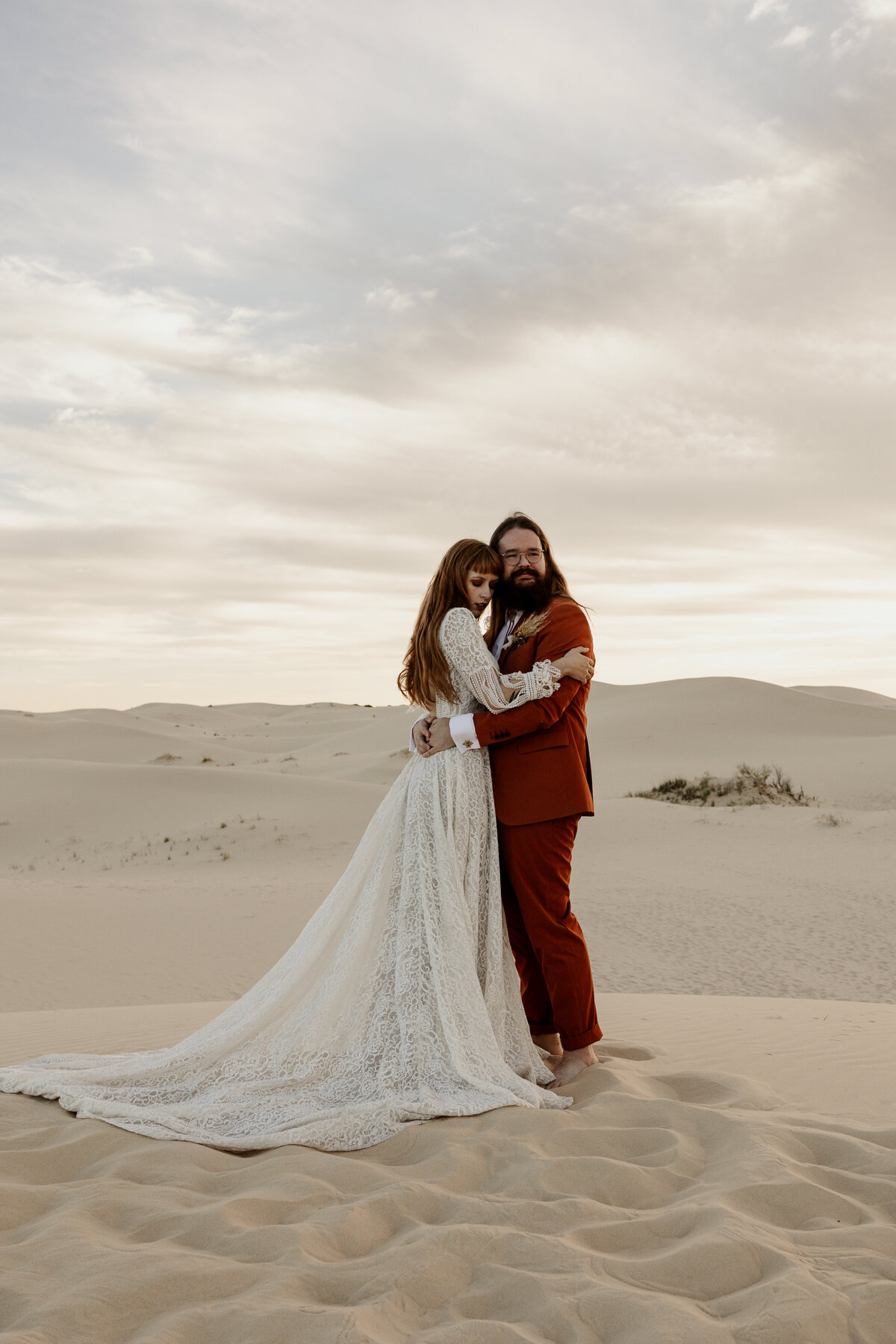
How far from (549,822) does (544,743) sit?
34 centimetres

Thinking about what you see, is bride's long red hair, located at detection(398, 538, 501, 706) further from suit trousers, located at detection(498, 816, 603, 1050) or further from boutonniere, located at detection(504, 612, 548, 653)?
suit trousers, located at detection(498, 816, 603, 1050)

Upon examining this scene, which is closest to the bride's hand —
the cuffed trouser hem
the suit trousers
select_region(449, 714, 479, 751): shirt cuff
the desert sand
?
select_region(449, 714, 479, 751): shirt cuff

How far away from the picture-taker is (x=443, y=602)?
4426mm

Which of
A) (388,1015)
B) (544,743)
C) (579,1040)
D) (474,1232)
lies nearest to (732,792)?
(579,1040)

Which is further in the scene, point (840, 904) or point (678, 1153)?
point (840, 904)

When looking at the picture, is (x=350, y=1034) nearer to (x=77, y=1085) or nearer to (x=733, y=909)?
(x=77, y=1085)

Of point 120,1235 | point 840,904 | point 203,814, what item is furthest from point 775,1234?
point 203,814

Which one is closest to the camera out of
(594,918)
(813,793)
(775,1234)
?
(775,1234)

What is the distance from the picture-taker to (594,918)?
10.5 meters

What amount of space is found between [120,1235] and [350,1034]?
1353mm

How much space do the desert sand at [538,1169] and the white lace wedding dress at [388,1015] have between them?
19cm

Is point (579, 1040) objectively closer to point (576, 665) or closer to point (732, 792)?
point (576, 665)

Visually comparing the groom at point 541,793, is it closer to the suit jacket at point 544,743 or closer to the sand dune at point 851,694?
the suit jacket at point 544,743

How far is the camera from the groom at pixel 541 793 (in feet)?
14.0
